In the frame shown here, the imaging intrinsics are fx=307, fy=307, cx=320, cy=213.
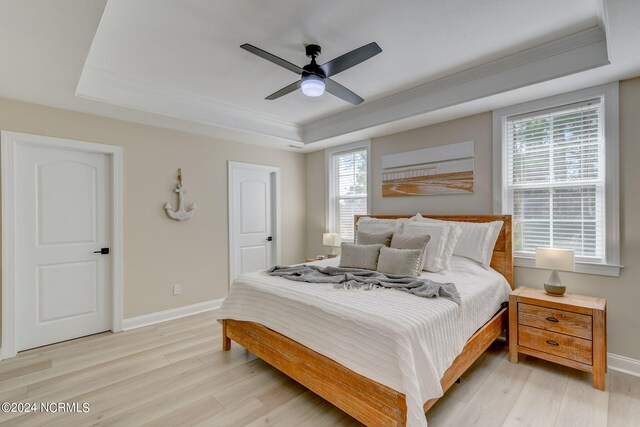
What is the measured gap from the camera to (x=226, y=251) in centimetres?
433

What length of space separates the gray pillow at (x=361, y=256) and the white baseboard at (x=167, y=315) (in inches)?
84.0

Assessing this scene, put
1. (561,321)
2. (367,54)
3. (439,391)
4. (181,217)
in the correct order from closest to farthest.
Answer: (439,391) < (367,54) < (561,321) < (181,217)

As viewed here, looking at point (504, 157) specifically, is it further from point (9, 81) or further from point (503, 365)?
point (9, 81)

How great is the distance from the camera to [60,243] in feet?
10.2

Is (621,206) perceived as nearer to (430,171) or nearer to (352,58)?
(430,171)

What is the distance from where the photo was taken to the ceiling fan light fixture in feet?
7.45

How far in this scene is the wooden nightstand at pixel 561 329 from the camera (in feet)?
7.32

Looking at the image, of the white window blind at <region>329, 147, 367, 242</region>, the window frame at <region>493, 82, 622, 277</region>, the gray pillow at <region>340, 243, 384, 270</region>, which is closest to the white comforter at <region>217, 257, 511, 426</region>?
the gray pillow at <region>340, 243, 384, 270</region>

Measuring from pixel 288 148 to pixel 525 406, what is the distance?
4.17m

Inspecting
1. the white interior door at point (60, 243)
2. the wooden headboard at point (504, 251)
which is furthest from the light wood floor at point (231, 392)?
the wooden headboard at point (504, 251)

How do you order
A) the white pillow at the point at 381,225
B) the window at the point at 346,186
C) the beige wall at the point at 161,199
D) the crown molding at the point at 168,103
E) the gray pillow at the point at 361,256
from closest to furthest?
1. the crown molding at the point at 168,103
2. the gray pillow at the point at 361,256
3. the beige wall at the point at 161,199
4. the white pillow at the point at 381,225
5. the window at the point at 346,186

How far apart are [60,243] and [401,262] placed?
338 cm

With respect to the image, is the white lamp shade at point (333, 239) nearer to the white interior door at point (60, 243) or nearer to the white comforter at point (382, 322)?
the white comforter at point (382, 322)

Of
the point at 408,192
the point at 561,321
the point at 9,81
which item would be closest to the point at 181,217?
the point at 9,81
